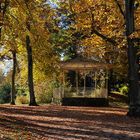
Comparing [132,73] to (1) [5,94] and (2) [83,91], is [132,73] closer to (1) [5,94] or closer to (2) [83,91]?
(2) [83,91]

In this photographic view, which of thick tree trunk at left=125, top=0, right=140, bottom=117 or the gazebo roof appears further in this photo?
the gazebo roof

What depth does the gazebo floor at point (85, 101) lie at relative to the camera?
3759 centimetres

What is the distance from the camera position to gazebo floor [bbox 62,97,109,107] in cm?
3759

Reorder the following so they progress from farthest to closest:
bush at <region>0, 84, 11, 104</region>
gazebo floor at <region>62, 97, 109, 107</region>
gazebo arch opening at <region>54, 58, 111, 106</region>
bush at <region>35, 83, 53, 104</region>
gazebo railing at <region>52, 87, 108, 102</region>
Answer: bush at <region>0, 84, 11, 104</region>, bush at <region>35, 83, 53, 104</region>, gazebo railing at <region>52, 87, 108, 102</region>, gazebo arch opening at <region>54, 58, 111, 106</region>, gazebo floor at <region>62, 97, 109, 107</region>

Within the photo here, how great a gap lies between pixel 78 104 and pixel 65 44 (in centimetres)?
1310

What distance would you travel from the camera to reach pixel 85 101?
124 ft

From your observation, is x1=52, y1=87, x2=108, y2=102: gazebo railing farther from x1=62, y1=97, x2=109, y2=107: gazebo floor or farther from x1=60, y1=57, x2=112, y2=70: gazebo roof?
x1=60, y1=57, x2=112, y2=70: gazebo roof

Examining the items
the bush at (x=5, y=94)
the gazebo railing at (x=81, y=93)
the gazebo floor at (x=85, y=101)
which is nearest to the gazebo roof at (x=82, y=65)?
the gazebo railing at (x=81, y=93)

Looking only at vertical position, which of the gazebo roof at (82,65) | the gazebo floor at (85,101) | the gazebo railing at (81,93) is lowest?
the gazebo floor at (85,101)

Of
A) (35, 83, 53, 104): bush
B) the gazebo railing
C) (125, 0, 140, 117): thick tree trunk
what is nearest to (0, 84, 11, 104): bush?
(35, 83, 53, 104): bush

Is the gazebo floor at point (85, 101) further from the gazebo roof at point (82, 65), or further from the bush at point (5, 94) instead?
the bush at point (5, 94)

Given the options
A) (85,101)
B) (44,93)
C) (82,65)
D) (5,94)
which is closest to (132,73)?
(85,101)

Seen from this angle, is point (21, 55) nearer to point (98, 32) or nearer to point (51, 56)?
point (51, 56)

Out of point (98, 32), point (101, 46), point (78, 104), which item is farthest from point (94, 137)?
point (78, 104)
